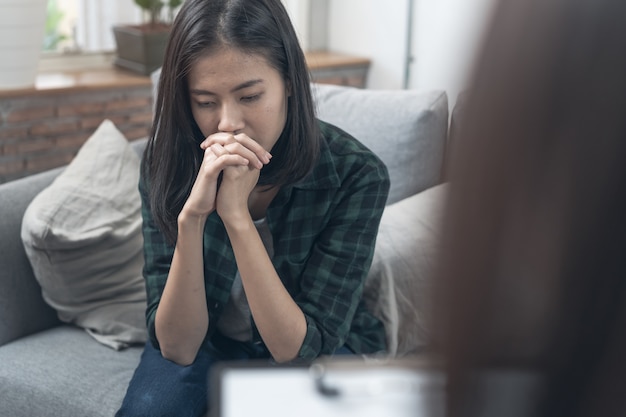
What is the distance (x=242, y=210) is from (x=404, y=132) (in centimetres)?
58

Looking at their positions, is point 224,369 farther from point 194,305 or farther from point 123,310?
point 123,310

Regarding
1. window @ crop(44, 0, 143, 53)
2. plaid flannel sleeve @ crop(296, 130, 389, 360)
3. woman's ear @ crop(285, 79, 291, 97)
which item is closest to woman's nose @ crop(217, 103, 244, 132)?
woman's ear @ crop(285, 79, 291, 97)

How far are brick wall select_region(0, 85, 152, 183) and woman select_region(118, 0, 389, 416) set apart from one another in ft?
3.12

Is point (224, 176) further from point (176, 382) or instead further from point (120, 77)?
point (120, 77)

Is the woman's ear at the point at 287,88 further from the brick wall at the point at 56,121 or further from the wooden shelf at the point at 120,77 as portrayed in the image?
the brick wall at the point at 56,121

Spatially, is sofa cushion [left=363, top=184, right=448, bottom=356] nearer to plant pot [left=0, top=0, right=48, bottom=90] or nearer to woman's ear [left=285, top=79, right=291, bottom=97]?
woman's ear [left=285, top=79, right=291, bottom=97]

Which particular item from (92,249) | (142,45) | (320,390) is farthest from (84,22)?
(320,390)

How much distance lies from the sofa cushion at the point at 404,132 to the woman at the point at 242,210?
0.31 metres

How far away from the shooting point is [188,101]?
1.46 meters

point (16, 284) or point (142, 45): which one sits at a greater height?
point (142, 45)

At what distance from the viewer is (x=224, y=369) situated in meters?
0.56

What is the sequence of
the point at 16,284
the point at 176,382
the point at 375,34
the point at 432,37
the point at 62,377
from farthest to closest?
the point at 375,34, the point at 432,37, the point at 16,284, the point at 62,377, the point at 176,382

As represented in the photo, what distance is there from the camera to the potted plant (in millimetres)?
2641

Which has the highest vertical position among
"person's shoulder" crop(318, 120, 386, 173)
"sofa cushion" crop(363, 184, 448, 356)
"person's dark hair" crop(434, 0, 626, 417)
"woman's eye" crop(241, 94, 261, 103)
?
"person's dark hair" crop(434, 0, 626, 417)
